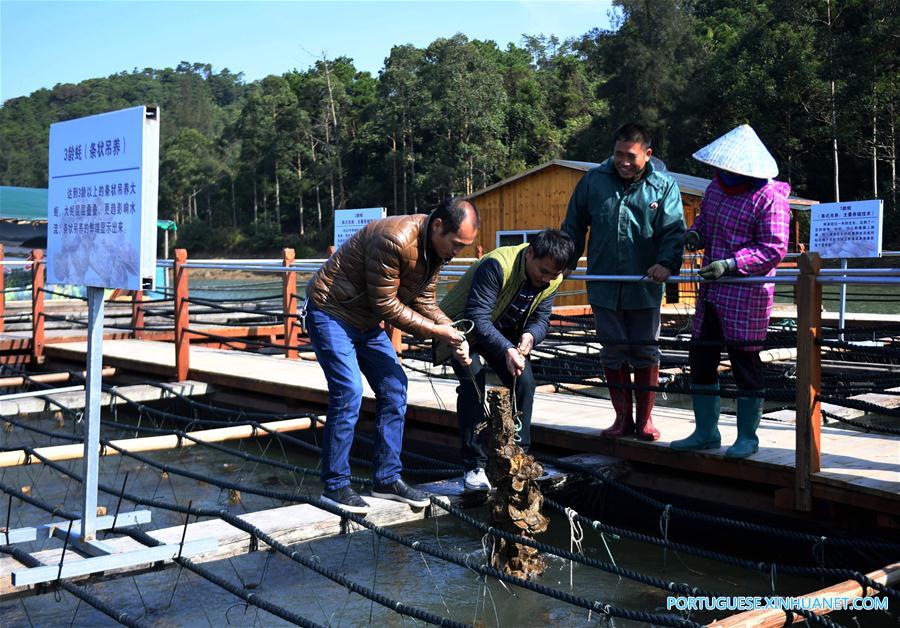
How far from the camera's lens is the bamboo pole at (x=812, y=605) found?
257 centimetres

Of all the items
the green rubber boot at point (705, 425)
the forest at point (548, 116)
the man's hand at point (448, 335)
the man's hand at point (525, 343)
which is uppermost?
the forest at point (548, 116)

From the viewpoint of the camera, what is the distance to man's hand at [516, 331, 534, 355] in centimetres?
416

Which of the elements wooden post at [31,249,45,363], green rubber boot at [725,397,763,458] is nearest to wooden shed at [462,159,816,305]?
wooden post at [31,249,45,363]

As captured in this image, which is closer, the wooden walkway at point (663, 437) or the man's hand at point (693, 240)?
the wooden walkway at point (663, 437)

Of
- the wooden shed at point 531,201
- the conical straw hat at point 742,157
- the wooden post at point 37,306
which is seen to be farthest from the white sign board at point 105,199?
the wooden shed at point 531,201

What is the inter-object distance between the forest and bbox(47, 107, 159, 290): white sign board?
23.8 metres

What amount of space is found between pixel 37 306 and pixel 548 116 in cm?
4429

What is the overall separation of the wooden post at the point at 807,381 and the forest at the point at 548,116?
23.5 metres

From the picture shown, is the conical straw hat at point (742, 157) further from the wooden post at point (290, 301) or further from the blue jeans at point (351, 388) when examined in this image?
the wooden post at point (290, 301)

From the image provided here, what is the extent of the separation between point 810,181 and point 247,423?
3372cm

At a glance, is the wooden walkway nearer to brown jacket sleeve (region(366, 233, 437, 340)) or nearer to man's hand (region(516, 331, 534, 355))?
man's hand (region(516, 331, 534, 355))

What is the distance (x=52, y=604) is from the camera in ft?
13.3

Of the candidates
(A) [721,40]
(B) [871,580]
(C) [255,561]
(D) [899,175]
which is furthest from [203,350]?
(A) [721,40]

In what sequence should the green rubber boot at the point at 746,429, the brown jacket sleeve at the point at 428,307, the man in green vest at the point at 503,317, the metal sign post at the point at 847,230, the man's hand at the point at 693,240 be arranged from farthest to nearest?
1. the metal sign post at the point at 847,230
2. the man's hand at the point at 693,240
3. the green rubber boot at the point at 746,429
4. the man in green vest at the point at 503,317
5. the brown jacket sleeve at the point at 428,307
